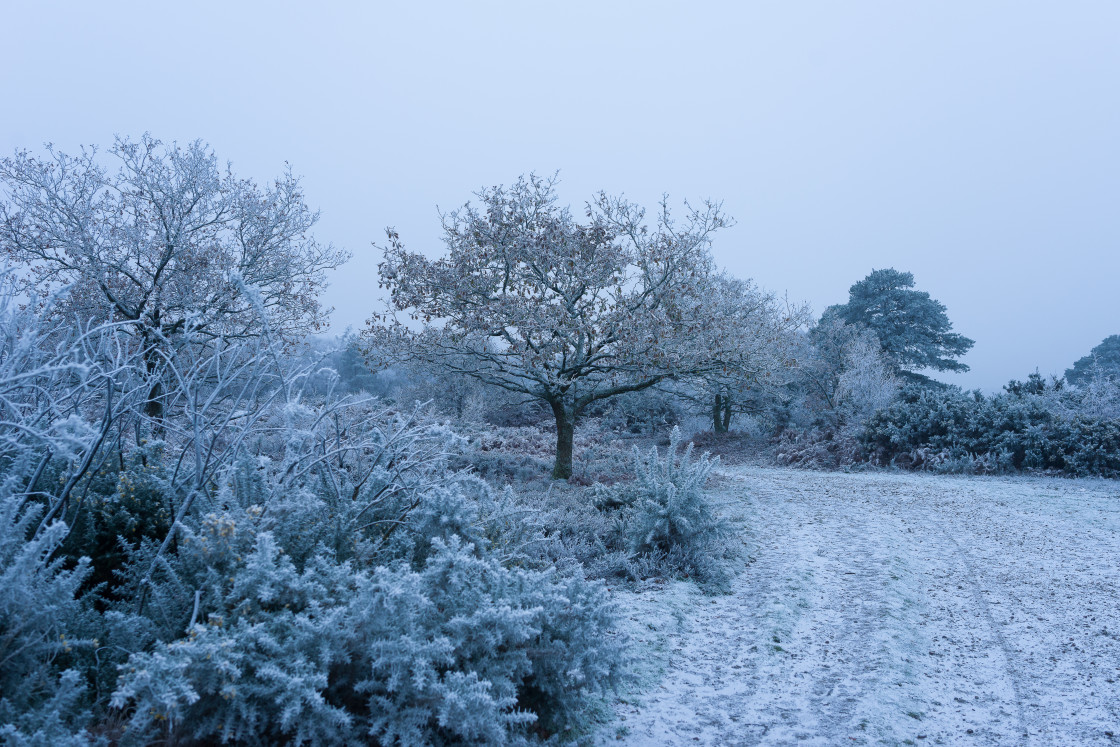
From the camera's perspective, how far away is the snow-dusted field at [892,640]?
10.3ft

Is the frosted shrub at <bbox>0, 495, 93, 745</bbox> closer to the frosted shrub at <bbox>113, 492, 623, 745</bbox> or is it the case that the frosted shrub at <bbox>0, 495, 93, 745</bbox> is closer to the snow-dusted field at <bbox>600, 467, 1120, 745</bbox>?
the frosted shrub at <bbox>113, 492, 623, 745</bbox>

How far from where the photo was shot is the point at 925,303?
27.0 meters

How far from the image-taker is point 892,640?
4.12 meters

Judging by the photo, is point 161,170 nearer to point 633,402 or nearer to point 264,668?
point 264,668

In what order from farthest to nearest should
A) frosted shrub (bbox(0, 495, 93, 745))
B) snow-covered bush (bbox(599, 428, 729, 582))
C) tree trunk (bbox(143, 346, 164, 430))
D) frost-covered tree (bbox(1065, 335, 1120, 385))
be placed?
frost-covered tree (bbox(1065, 335, 1120, 385)), snow-covered bush (bbox(599, 428, 729, 582)), tree trunk (bbox(143, 346, 164, 430)), frosted shrub (bbox(0, 495, 93, 745))

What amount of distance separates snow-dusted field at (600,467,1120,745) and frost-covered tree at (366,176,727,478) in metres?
3.10

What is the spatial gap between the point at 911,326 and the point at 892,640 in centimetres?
2661

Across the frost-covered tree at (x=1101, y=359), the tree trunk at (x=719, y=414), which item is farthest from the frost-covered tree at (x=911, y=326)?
the tree trunk at (x=719, y=414)

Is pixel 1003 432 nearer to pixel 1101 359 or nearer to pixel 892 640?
pixel 892 640

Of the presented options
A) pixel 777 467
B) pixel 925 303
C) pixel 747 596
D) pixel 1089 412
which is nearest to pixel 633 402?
A: pixel 777 467

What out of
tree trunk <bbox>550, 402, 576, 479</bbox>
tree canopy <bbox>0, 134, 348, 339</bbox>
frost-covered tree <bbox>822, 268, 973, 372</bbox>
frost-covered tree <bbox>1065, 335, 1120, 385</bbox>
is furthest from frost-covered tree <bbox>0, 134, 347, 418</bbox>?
frost-covered tree <bbox>1065, 335, 1120, 385</bbox>

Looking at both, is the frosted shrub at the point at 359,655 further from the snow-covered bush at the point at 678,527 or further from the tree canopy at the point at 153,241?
the tree canopy at the point at 153,241

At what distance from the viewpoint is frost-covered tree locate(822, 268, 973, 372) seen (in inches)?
1051

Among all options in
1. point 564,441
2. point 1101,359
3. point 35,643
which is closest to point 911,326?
point 1101,359
